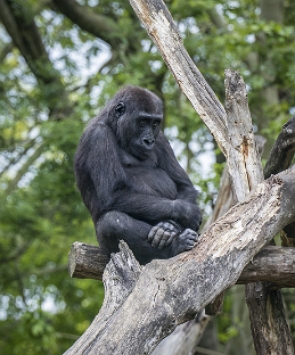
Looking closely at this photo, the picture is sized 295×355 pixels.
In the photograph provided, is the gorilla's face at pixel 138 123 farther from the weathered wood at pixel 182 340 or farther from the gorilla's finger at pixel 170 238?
the weathered wood at pixel 182 340

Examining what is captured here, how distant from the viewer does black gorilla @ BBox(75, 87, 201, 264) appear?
4.65 meters

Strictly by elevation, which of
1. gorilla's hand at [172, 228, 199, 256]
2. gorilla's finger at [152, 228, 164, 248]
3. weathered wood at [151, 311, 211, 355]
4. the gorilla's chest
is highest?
the gorilla's chest

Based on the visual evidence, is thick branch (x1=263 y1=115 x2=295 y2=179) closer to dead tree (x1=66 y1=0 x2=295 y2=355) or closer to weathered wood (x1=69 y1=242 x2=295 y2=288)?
dead tree (x1=66 y1=0 x2=295 y2=355)

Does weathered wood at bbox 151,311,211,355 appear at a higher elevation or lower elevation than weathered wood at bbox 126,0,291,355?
lower

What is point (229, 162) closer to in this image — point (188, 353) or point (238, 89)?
point (238, 89)

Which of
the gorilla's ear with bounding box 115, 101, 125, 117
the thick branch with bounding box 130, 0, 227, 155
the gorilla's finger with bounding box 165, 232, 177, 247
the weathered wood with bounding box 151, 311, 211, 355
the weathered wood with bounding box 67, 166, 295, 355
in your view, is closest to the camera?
the weathered wood with bounding box 67, 166, 295, 355

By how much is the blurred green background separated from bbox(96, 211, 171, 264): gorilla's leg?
2.83 metres

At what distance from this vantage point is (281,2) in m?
9.56

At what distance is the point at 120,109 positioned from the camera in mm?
5117

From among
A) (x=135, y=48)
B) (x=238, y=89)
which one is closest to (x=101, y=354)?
(x=238, y=89)

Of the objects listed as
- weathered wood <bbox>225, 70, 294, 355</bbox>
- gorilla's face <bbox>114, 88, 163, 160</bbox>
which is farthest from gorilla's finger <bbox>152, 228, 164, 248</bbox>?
gorilla's face <bbox>114, 88, 163, 160</bbox>

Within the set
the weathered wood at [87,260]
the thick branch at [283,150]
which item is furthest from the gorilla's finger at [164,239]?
the thick branch at [283,150]

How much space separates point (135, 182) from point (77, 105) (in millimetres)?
4956

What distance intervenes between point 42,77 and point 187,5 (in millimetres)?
2497
